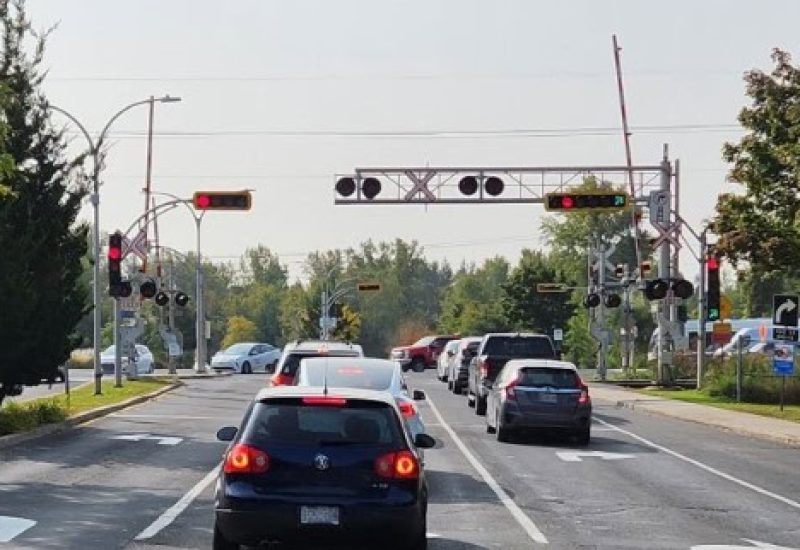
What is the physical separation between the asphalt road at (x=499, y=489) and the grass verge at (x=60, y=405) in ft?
2.47

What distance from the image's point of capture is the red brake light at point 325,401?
12078 millimetres

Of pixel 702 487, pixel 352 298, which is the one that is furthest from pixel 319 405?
pixel 352 298

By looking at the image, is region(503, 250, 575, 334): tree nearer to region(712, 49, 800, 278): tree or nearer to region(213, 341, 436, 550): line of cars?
region(712, 49, 800, 278): tree

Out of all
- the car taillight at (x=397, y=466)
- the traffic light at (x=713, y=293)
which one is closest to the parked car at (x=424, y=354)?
the traffic light at (x=713, y=293)

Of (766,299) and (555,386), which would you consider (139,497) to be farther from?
(766,299)

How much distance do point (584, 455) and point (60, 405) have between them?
13.2 metres

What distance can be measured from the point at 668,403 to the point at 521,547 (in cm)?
2928

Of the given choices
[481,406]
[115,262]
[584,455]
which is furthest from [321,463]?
[115,262]

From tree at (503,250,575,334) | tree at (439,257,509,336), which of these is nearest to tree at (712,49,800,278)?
tree at (503,250,575,334)

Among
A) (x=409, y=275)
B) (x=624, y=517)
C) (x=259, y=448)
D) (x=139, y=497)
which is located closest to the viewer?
(x=259, y=448)

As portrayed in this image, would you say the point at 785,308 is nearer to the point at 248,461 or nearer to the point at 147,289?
the point at 147,289

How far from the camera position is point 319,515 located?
11727 mm

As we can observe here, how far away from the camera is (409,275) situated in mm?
179625

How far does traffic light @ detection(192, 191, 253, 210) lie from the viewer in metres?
39.7
